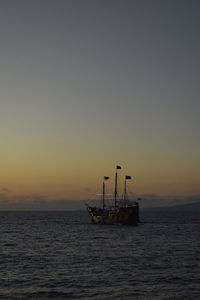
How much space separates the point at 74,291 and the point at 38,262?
49.1 feet

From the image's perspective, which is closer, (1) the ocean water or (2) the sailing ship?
(1) the ocean water

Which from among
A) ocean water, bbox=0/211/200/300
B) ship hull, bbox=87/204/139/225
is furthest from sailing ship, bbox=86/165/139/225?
ocean water, bbox=0/211/200/300

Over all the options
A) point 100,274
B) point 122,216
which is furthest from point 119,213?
point 100,274

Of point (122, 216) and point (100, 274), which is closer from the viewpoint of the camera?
point (100, 274)

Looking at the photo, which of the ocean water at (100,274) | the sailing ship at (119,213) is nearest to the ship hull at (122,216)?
the sailing ship at (119,213)

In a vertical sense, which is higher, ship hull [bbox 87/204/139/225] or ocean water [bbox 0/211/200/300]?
ship hull [bbox 87/204/139/225]

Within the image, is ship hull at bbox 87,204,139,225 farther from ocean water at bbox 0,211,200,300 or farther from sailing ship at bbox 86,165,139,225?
ocean water at bbox 0,211,200,300

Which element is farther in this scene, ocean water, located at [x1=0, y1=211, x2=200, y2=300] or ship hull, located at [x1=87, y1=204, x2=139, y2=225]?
ship hull, located at [x1=87, y1=204, x2=139, y2=225]

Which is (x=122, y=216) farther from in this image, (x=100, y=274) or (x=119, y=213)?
(x=100, y=274)

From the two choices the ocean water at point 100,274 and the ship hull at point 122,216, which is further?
the ship hull at point 122,216

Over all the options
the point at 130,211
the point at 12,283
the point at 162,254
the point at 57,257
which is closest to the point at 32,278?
the point at 12,283

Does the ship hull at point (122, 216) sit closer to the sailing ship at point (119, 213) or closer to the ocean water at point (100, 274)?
the sailing ship at point (119, 213)

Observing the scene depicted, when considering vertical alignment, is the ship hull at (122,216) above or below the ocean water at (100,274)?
above

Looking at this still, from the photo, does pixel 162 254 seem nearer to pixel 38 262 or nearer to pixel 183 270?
pixel 183 270
